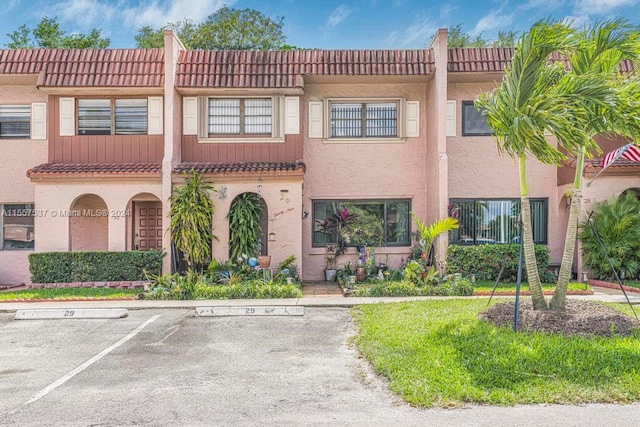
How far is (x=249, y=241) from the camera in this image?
49.1 feet

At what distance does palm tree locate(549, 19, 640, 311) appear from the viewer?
8.28 meters

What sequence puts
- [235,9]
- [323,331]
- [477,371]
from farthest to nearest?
[235,9] < [323,331] < [477,371]

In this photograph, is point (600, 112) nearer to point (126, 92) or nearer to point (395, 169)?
point (395, 169)

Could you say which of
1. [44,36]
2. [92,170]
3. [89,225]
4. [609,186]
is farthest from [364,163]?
[44,36]

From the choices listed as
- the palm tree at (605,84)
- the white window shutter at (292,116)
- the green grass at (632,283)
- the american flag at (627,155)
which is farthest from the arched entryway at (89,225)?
the green grass at (632,283)

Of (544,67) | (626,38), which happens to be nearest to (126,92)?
(544,67)

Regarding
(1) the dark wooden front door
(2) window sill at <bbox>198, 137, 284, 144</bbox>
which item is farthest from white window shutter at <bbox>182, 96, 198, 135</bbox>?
(1) the dark wooden front door

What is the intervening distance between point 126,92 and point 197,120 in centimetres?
225

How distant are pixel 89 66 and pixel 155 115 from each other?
7.61ft

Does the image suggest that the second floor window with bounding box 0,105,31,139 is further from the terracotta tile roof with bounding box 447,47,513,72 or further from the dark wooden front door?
the terracotta tile roof with bounding box 447,47,513,72

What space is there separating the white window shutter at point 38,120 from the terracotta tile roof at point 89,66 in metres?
1.23

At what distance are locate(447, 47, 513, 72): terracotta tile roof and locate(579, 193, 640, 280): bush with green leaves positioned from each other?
16.3 ft

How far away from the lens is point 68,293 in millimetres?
13414

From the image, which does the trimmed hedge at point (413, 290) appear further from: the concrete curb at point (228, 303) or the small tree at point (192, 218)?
the small tree at point (192, 218)
